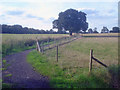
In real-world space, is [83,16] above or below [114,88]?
above

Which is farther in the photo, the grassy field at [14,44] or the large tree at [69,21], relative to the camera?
the large tree at [69,21]

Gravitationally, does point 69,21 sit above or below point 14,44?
above

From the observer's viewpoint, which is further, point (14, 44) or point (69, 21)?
point (69, 21)

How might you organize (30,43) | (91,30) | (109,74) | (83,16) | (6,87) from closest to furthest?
(6,87) → (109,74) → (30,43) → (83,16) → (91,30)

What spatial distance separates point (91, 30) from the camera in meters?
109

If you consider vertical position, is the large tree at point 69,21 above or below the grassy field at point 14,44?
above

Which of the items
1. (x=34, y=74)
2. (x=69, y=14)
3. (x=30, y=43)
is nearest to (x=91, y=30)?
(x=69, y=14)

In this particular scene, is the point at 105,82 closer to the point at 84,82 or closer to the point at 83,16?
the point at 84,82

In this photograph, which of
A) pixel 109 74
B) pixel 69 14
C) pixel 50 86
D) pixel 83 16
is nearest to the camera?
pixel 50 86

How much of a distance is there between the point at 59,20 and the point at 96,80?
53190 mm

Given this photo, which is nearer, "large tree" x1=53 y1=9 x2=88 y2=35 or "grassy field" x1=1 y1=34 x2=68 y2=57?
"grassy field" x1=1 y1=34 x2=68 y2=57

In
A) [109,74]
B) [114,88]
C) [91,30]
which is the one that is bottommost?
[114,88]

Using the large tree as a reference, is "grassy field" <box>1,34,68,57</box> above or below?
below

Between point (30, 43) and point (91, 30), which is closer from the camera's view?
point (30, 43)
